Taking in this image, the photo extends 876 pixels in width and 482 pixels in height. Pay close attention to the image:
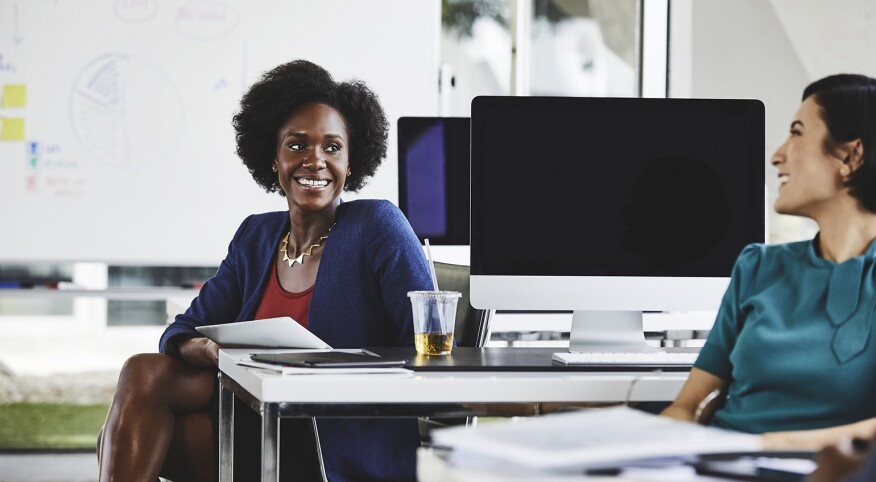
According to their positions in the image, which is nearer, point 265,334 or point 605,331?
point 265,334

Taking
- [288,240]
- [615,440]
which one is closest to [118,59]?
[288,240]

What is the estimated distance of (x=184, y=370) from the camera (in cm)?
Result: 214

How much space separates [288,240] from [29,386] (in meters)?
2.86

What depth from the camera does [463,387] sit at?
5.23 feet

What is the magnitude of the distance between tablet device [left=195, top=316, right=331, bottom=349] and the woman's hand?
9cm

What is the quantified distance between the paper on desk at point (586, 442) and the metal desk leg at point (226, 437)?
3.52ft

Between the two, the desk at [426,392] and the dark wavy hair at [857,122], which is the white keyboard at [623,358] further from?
the dark wavy hair at [857,122]

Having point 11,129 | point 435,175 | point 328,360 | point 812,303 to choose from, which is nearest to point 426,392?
point 328,360

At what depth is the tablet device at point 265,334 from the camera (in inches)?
72.6

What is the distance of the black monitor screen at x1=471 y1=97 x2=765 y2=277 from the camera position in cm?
204

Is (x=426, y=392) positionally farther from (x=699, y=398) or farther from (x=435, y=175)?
(x=435, y=175)

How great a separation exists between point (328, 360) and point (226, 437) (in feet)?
1.54

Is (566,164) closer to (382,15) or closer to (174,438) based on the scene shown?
(174,438)

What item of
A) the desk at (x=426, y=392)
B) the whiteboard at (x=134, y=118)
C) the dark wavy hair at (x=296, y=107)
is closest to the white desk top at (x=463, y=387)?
the desk at (x=426, y=392)
